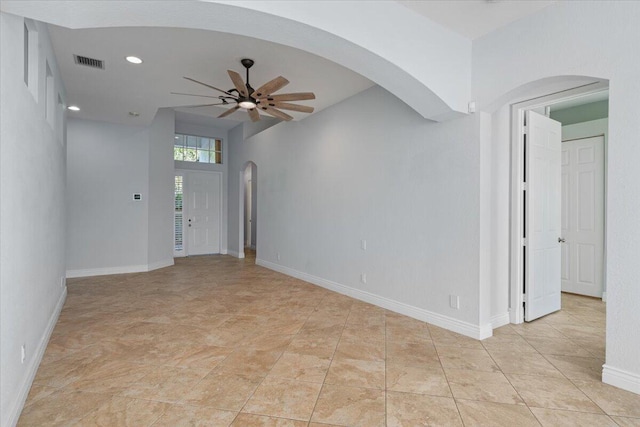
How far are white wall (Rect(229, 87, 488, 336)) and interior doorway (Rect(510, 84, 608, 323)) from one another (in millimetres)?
769

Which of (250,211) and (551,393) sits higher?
(250,211)

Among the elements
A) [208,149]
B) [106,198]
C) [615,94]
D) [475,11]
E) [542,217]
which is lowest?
[542,217]

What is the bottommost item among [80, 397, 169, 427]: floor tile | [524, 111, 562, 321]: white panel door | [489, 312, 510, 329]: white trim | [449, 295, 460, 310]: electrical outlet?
[80, 397, 169, 427]: floor tile

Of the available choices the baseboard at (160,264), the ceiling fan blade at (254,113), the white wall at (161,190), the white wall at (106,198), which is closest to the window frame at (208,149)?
the white wall at (161,190)

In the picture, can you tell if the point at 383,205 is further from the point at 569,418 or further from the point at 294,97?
the point at 569,418

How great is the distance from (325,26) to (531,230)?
3127 mm

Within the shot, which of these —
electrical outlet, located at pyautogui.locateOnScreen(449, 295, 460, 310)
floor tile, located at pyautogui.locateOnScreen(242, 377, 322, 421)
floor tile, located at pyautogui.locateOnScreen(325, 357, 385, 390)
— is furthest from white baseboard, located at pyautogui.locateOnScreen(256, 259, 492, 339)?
floor tile, located at pyautogui.locateOnScreen(242, 377, 322, 421)

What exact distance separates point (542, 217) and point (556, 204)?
1.34 feet

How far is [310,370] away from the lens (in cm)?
260

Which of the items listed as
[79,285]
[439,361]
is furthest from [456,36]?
[79,285]

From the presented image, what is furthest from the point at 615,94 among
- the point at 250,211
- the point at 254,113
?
the point at 250,211

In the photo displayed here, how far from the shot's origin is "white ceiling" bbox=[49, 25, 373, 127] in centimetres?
326

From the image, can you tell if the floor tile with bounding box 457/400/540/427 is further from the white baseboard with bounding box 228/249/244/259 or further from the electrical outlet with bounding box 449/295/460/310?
the white baseboard with bounding box 228/249/244/259

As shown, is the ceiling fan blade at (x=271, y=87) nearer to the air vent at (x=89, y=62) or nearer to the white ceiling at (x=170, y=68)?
the white ceiling at (x=170, y=68)
